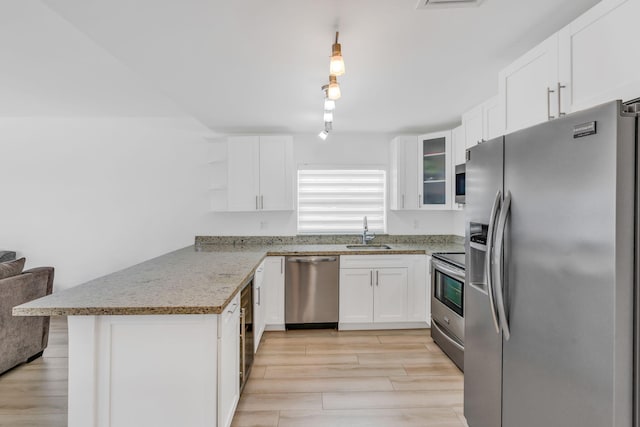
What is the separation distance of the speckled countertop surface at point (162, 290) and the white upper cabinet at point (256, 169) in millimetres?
963

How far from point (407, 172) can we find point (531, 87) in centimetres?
212

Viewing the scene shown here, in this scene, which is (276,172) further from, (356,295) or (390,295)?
(390,295)

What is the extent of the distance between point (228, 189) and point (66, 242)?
2.14 metres

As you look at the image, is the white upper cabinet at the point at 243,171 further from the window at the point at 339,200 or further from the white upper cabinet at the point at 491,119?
the white upper cabinet at the point at 491,119

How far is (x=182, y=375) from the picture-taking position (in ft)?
5.24

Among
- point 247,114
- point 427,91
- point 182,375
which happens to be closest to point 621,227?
point 182,375

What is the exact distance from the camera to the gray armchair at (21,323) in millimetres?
2572

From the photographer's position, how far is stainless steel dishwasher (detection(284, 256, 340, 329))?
3.62 meters

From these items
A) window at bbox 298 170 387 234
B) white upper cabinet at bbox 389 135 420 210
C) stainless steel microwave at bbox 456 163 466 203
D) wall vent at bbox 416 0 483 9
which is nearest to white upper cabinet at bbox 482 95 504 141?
stainless steel microwave at bbox 456 163 466 203

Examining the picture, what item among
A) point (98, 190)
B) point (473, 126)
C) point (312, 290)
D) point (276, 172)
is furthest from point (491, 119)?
point (98, 190)

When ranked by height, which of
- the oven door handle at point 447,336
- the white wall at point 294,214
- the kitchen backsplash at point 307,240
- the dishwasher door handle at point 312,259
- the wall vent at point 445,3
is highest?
the wall vent at point 445,3

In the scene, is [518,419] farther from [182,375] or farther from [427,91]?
[427,91]

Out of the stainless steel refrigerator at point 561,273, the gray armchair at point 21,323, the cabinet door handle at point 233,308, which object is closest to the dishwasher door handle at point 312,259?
the cabinet door handle at point 233,308

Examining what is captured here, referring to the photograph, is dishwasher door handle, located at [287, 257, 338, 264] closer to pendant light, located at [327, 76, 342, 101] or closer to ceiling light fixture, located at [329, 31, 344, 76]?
pendant light, located at [327, 76, 342, 101]
